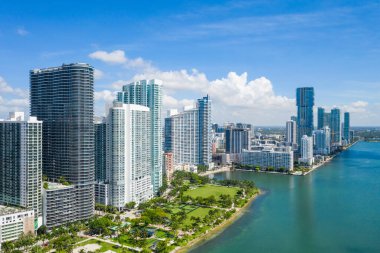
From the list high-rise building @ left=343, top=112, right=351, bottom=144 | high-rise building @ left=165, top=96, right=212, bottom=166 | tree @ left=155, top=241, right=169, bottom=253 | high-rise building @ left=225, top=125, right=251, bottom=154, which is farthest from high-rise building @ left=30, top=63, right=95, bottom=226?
high-rise building @ left=343, top=112, right=351, bottom=144

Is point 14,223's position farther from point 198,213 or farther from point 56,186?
point 198,213

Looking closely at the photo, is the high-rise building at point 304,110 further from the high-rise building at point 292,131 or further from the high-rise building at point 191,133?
the high-rise building at point 191,133

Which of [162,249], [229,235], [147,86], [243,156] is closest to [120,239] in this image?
[162,249]

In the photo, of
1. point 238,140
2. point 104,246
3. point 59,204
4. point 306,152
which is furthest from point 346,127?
point 104,246

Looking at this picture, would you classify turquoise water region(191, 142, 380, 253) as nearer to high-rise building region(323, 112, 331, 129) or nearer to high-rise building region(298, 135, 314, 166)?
high-rise building region(298, 135, 314, 166)

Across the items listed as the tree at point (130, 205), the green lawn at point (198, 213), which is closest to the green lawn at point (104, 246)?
the green lawn at point (198, 213)
